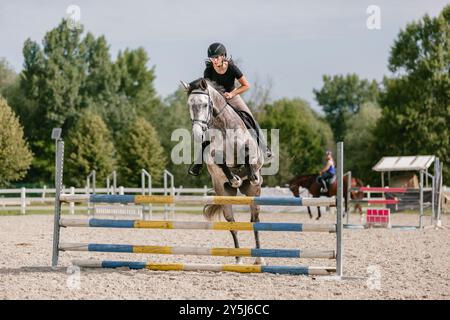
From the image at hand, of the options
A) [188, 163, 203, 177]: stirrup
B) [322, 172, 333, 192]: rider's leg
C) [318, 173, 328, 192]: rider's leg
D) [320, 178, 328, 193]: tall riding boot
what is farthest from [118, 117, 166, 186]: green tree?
[188, 163, 203, 177]: stirrup

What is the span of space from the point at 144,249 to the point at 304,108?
211 feet

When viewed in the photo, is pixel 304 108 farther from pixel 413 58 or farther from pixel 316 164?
A: pixel 413 58

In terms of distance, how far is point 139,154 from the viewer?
161ft

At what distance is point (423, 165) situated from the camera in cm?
3150

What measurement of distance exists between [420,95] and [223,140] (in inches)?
1571

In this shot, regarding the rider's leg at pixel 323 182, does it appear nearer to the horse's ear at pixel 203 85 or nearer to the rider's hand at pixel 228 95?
the rider's hand at pixel 228 95

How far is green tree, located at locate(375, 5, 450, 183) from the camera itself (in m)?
44.8

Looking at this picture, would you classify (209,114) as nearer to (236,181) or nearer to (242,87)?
(236,181)

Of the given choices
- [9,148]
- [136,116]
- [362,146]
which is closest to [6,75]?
[136,116]

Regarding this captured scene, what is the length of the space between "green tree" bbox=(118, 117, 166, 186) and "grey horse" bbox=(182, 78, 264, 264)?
132 feet

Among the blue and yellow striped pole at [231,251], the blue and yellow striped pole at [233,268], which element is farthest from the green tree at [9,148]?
the blue and yellow striped pole at [233,268]

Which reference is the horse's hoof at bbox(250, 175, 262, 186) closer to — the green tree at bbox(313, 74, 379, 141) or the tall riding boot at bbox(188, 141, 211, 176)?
the tall riding boot at bbox(188, 141, 211, 176)

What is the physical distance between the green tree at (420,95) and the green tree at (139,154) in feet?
51.6
